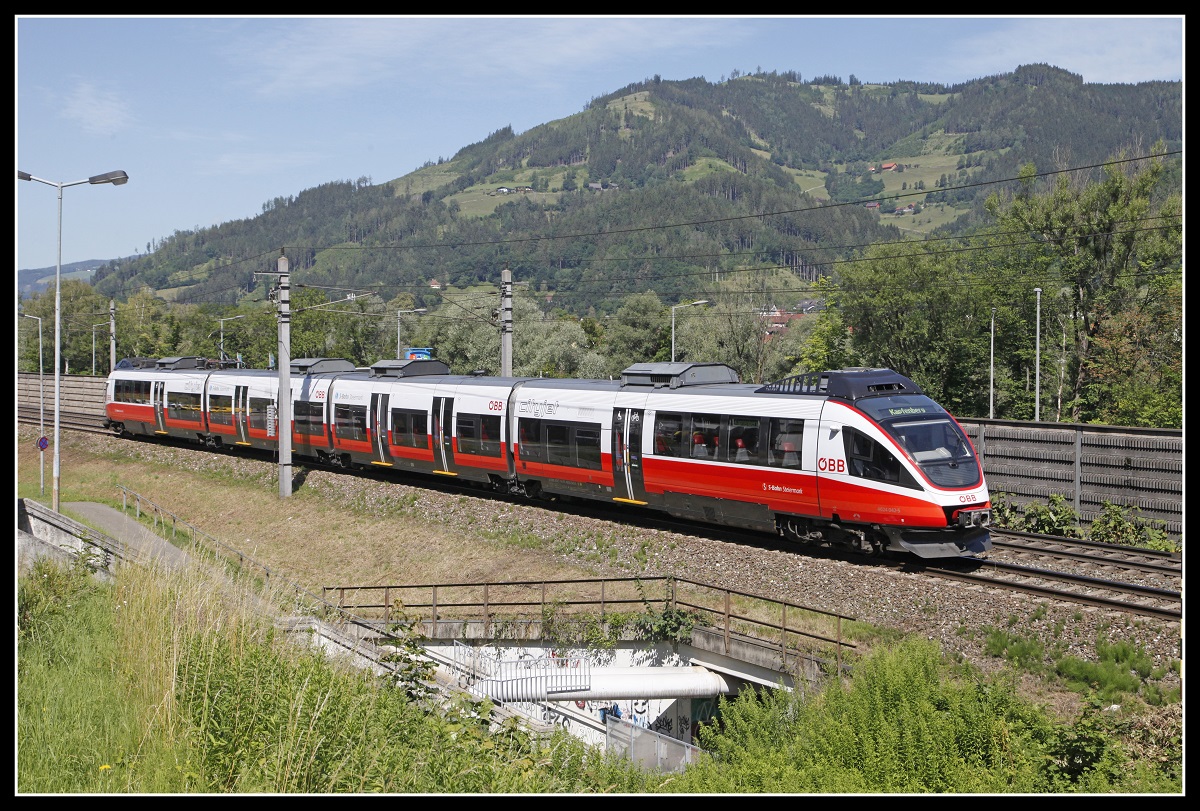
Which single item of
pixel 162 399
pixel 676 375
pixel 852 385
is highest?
pixel 676 375

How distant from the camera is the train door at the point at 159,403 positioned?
41156mm

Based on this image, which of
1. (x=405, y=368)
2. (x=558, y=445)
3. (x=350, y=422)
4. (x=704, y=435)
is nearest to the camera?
(x=704, y=435)

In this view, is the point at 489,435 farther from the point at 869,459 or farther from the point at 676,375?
the point at 869,459

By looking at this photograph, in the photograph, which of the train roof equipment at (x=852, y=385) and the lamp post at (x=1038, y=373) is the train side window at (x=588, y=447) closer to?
the train roof equipment at (x=852, y=385)

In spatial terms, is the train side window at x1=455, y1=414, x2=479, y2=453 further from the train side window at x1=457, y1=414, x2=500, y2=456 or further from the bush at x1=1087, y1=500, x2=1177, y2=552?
the bush at x1=1087, y1=500, x2=1177, y2=552

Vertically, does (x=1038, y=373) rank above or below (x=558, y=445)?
above

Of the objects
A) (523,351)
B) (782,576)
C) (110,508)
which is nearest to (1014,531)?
(782,576)

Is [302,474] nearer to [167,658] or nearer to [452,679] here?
[452,679]

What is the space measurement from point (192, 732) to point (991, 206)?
5702 cm

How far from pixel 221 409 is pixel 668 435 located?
74.9ft

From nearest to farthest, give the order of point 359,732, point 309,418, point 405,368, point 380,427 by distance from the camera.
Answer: point 359,732, point 380,427, point 405,368, point 309,418

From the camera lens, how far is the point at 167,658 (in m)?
9.61

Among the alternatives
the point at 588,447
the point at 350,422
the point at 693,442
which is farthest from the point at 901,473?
the point at 350,422

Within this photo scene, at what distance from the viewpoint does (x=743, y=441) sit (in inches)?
778
